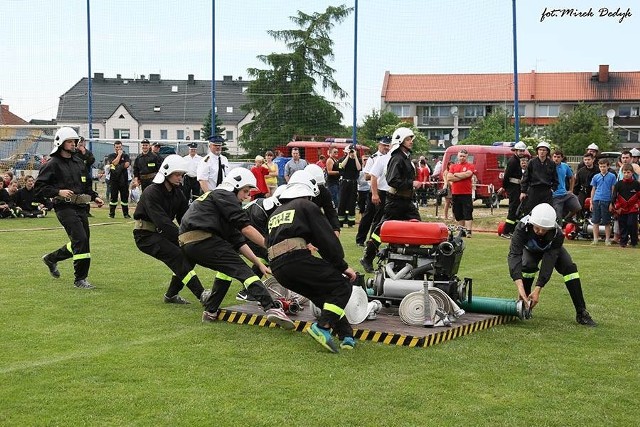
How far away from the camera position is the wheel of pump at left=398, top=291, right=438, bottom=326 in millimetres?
8578

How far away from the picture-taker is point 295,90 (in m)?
39.1

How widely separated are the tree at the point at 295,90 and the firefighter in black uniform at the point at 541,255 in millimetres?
24326

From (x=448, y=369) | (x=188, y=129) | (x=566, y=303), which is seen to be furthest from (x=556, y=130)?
(x=448, y=369)

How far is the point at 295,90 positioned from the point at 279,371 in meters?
32.8

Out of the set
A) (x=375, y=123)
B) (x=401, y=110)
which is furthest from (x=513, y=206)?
(x=401, y=110)

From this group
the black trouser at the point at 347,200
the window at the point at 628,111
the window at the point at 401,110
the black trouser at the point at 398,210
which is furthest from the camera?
the window at the point at 628,111

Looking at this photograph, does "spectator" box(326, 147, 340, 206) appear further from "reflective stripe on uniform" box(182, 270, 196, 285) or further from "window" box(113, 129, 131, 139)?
"window" box(113, 129, 131, 139)

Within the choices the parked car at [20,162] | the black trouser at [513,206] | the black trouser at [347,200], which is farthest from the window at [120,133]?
the black trouser at [513,206]

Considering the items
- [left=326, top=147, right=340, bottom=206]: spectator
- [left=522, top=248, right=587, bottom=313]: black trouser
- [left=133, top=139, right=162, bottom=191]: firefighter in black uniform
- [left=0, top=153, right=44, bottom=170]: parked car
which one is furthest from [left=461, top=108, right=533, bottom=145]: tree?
[left=522, top=248, right=587, bottom=313]: black trouser

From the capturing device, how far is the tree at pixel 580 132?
63.7 metres

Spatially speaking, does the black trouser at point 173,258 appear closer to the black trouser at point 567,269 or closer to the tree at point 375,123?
the black trouser at point 567,269

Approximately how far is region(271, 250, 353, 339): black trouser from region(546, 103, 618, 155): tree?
5839 centimetres

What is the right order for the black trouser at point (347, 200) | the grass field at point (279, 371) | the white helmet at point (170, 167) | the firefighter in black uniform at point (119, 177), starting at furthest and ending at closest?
the firefighter in black uniform at point (119, 177), the black trouser at point (347, 200), the white helmet at point (170, 167), the grass field at point (279, 371)

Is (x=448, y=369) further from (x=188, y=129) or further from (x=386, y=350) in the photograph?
Result: (x=188, y=129)
